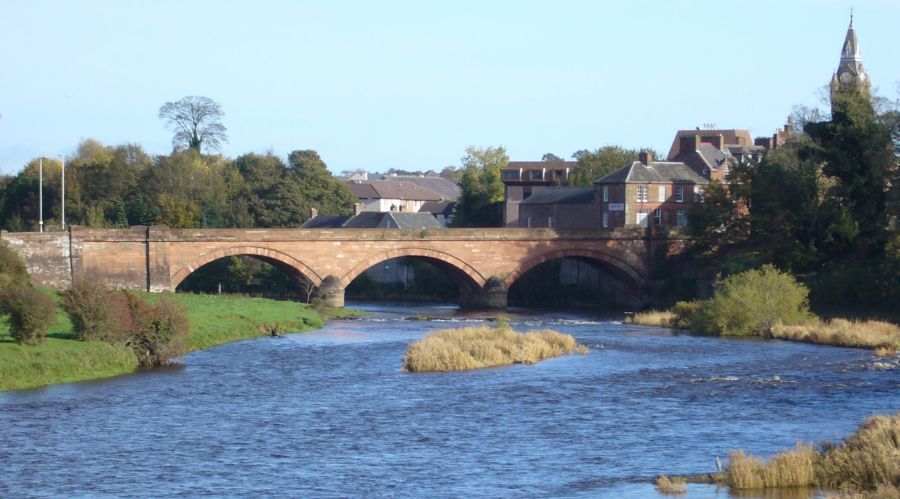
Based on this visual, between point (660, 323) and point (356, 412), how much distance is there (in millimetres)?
32225

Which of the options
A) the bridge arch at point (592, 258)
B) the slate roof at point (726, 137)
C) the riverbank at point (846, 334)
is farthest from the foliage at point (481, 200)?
the riverbank at point (846, 334)

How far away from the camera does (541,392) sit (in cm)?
3650

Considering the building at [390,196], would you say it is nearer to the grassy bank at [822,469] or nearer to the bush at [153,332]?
the bush at [153,332]

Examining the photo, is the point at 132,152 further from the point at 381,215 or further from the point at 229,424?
the point at 229,424

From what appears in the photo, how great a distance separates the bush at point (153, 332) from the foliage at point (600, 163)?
66014mm

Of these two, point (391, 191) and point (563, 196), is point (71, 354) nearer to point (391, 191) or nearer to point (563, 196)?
point (563, 196)

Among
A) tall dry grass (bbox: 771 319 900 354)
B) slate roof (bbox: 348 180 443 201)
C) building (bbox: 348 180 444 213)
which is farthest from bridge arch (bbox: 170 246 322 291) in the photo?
slate roof (bbox: 348 180 443 201)

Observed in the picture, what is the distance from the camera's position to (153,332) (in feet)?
138

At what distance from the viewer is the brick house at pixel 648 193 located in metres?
87.6

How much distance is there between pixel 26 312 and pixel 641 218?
56584 mm

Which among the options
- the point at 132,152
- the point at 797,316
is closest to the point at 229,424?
the point at 797,316

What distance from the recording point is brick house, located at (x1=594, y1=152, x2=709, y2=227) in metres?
87.6

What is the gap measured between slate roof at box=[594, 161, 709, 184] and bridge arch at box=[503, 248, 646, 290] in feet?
29.6

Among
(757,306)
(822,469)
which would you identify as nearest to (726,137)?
(757,306)
